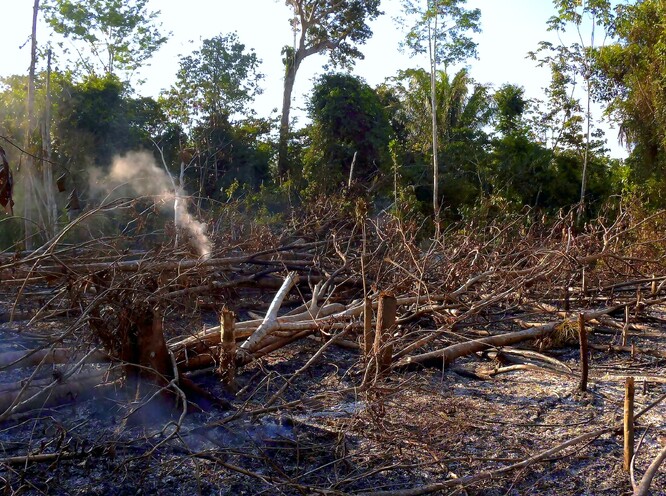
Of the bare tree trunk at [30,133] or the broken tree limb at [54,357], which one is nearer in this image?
the broken tree limb at [54,357]

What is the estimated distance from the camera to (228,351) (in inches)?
182

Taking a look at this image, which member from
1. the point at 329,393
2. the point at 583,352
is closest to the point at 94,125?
the point at 329,393

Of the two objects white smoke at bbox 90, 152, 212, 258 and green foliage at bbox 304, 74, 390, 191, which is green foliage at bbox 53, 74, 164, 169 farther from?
green foliage at bbox 304, 74, 390, 191

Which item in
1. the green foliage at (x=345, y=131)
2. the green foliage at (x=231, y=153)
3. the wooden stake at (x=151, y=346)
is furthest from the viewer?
the green foliage at (x=231, y=153)

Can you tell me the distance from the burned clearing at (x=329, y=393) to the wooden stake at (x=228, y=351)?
0.04 feet

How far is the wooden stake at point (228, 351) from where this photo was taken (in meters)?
4.58

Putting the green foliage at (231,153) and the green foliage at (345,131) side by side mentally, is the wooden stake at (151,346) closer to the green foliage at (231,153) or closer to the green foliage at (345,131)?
the green foliage at (345,131)

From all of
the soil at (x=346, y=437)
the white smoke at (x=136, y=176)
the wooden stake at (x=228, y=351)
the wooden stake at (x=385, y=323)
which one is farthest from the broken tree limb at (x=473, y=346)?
the white smoke at (x=136, y=176)

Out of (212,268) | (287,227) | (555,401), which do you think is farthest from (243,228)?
(555,401)

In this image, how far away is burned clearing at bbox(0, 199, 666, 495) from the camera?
11.3 ft

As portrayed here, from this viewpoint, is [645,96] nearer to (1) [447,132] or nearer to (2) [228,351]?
(1) [447,132]

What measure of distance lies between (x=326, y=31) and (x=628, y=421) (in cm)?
2024

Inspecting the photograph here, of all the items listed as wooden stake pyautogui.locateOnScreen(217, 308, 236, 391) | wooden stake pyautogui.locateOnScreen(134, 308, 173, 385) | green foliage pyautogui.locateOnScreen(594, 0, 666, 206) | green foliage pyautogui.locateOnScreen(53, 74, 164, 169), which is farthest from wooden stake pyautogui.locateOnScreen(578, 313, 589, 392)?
green foliage pyautogui.locateOnScreen(53, 74, 164, 169)

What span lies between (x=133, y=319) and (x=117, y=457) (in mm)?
834
